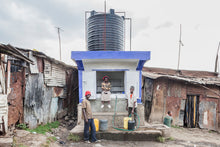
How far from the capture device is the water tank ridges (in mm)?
8578

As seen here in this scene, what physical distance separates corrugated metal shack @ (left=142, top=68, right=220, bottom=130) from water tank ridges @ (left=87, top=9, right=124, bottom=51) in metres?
3.10

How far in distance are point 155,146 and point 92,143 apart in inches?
87.0

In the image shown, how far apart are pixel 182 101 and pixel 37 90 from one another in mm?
8906

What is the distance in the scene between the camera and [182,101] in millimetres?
10047

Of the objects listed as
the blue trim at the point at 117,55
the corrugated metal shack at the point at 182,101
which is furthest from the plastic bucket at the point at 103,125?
the corrugated metal shack at the point at 182,101

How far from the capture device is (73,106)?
33.4ft

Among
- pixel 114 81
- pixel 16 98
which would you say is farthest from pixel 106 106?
pixel 16 98

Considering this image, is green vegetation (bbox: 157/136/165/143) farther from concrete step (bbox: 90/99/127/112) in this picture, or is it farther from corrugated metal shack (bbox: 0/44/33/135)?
corrugated metal shack (bbox: 0/44/33/135)

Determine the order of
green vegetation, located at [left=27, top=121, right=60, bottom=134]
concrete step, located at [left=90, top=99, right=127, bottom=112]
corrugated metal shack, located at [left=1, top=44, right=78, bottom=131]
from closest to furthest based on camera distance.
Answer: corrugated metal shack, located at [left=1, top=44, right=78, bottom=131], green vegetation, located at [left=27, top=121, right=60, bottom=134], concrete step, located at [left=90, top=99, right=127, bottom=112]

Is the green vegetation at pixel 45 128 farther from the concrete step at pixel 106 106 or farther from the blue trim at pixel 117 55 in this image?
the blue trim at pixel 117 55

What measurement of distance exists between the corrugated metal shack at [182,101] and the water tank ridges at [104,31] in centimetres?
310

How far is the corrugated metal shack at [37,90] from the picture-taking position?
550cm

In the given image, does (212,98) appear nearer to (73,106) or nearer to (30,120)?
(73,106)

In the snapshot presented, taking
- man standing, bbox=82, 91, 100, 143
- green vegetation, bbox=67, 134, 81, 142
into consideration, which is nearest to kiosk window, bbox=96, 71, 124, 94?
man standing, bbox=82, 91, 100, 143
